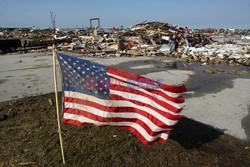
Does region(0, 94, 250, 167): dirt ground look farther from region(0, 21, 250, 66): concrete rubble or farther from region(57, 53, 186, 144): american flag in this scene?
region(0, 21, 250, 66): concrete rubble

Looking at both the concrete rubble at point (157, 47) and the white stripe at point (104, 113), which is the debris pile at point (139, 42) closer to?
the concrete rubble at point (157, 47)

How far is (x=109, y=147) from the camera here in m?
4.45

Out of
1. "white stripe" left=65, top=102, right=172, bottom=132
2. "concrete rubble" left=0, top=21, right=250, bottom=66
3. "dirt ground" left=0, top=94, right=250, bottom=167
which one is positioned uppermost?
"concrete rubble" left=0, top=21, right=250, bottom=66

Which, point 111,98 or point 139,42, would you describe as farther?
point 139,42

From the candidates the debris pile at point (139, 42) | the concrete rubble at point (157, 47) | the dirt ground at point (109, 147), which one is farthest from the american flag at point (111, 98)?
the debris pile at point (139, 42)

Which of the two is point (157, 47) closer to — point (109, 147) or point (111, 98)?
point (109, 147)

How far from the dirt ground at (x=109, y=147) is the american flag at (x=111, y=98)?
58cm

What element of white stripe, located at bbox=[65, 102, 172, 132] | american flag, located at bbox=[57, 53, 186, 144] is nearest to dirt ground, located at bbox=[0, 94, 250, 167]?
american flag, located at bbox=[57, 53, 186, 144]

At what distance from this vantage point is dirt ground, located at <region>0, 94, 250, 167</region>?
4.02 m

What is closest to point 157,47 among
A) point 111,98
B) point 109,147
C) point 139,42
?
point 139,42

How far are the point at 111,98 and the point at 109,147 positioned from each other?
1177 millimetres

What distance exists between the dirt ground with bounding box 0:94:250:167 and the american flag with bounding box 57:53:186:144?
0.58 meters

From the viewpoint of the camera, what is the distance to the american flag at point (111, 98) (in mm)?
3844

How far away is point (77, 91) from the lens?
13.0ft
